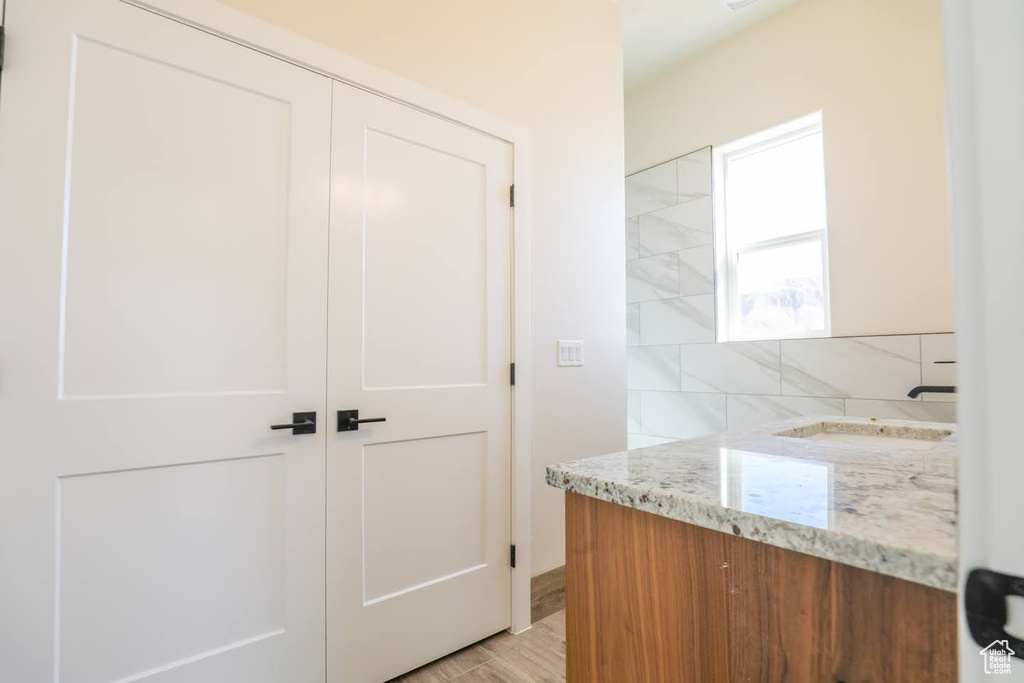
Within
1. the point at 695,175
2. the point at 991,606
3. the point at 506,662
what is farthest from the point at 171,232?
the point at 695,175

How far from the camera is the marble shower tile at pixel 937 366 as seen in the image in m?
2.20

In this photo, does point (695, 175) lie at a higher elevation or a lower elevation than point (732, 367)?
higher

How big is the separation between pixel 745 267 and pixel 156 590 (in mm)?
3301

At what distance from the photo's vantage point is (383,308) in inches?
67.4

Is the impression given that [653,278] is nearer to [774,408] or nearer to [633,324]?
[633,324]

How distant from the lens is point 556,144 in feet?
7.45

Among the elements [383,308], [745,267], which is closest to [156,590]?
[383,308]

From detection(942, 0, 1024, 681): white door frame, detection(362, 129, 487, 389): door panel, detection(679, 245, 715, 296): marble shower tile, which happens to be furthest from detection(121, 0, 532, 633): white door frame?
detection(942, 0, 1024, 681): white door frame

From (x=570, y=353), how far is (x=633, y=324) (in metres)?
1.53

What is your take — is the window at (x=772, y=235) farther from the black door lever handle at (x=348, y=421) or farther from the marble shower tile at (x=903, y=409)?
the black door lever handle at (x=348, y=421)

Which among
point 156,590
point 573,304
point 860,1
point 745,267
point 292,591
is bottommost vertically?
point 292,591

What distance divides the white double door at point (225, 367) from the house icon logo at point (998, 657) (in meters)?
1.56

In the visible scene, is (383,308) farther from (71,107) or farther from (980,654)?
(980,654)

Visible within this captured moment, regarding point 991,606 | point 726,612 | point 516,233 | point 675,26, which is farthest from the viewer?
point 675,26
